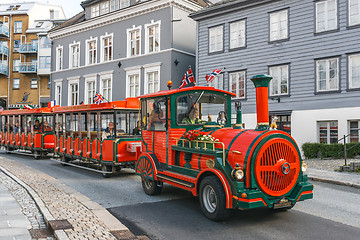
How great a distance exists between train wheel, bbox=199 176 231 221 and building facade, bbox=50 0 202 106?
16.1 meters

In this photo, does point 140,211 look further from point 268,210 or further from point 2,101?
point 2,101

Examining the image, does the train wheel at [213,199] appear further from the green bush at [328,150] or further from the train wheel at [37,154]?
the train wheel at [37,154]

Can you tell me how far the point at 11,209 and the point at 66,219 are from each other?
61.3 inches

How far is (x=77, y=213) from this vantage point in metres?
6.26

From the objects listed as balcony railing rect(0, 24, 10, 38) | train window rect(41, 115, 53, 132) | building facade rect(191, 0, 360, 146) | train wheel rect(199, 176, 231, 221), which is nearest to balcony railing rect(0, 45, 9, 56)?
balcony railing rect(0, 24, 10, 38)

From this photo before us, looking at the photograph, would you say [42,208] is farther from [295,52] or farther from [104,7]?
[104,7]

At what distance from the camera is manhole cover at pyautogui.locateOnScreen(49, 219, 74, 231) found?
5.36m

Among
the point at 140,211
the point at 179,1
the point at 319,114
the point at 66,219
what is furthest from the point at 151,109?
the point at 179,1

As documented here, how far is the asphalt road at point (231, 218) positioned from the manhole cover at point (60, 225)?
1.01 meters

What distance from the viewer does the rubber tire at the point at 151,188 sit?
809cm

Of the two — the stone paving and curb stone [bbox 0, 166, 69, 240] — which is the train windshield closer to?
the stone paving

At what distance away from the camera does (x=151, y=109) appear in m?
8.36

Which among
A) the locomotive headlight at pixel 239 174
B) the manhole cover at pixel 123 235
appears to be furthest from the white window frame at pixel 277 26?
the manhole cover at pixel 123 235

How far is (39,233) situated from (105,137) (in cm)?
588
